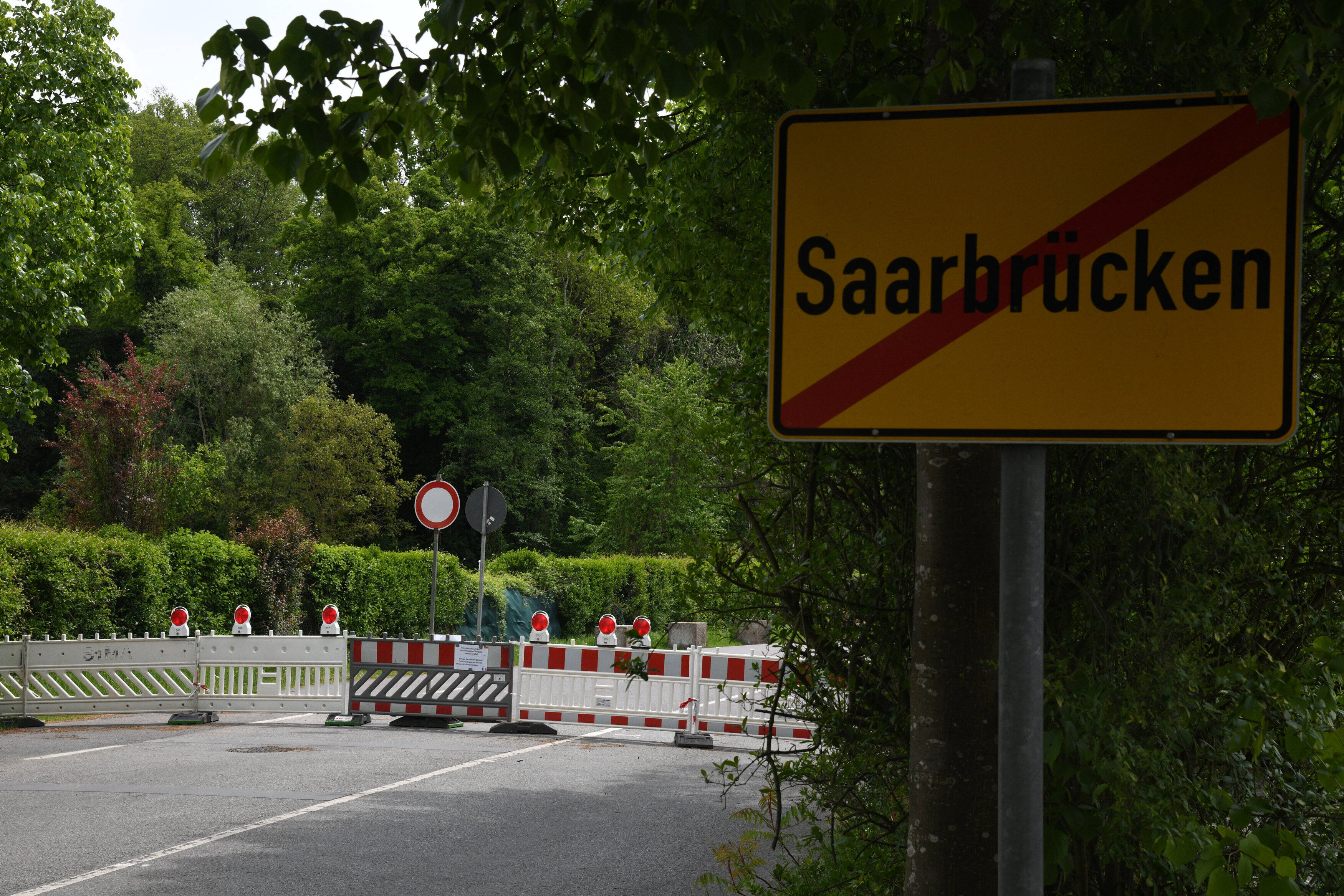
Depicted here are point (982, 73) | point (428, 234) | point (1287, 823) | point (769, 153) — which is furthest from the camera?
point (428, 234)

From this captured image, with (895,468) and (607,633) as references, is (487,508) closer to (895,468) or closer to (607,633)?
(607,633)

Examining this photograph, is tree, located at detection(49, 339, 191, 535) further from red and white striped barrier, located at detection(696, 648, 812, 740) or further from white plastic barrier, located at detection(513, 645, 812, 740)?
red and white striped barrier, located at detection(696, 648, 812, 740)

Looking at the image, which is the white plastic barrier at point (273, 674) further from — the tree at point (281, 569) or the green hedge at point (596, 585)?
the green hedge at point (596, 585)

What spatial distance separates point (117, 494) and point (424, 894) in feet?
73.8

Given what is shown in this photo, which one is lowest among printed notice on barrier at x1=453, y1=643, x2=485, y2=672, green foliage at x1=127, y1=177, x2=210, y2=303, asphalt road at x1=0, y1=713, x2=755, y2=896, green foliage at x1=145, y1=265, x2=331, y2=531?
asphalt road at x1=0, y1=713, x2=755, y2=896

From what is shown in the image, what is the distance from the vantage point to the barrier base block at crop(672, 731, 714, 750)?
13969mm

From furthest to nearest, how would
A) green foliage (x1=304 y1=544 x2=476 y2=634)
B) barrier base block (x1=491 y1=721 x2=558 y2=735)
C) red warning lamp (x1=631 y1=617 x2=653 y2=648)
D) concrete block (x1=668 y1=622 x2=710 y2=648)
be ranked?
concrete block (x1=668 y1=622 x2=710 y2=648), green foliage (x1=304 y1=544 x2=476 y2=634), barrier base block (x1=491 y1=721 x2=558 y2=735), red warning lamp (x1=631 y1=617 x2=653 y2=648)

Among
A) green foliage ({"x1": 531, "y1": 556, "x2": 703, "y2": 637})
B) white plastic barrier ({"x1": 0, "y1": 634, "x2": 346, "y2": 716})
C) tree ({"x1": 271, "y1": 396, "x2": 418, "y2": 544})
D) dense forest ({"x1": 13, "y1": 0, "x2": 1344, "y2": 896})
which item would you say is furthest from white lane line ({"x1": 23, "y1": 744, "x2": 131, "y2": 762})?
tree ({"x1": 271, "y1": 396, "x2": 418, "y2": 544})

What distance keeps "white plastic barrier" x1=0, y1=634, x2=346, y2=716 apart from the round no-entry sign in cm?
199

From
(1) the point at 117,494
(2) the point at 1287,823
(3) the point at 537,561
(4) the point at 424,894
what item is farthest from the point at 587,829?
(3) the point at 537,561

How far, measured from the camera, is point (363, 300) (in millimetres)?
48469

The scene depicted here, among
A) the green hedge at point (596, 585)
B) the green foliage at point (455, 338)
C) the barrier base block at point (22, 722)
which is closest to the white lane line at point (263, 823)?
the barrier base block at point (22, 722)

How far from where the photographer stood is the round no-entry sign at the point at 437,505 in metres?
16.2

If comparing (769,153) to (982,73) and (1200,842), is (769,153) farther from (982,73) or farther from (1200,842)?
(1200,842)
